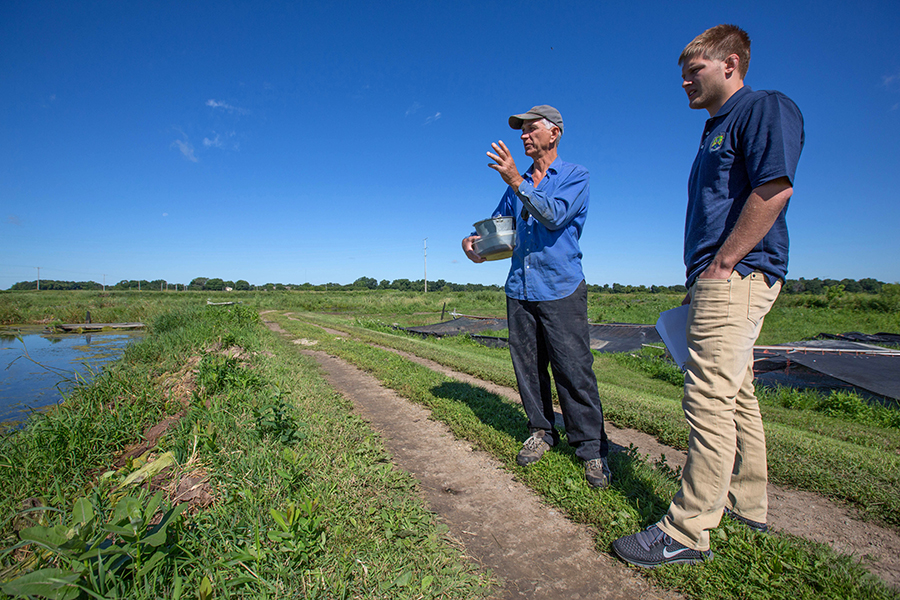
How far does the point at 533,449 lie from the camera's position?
2.50 m

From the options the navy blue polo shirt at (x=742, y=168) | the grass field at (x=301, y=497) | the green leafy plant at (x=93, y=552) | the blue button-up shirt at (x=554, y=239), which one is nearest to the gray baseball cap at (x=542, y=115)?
the blue button-up shirt at (x=554, y=239)

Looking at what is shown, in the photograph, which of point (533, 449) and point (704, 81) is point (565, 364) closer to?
point (533, 449)

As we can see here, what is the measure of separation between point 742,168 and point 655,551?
5.21 feet

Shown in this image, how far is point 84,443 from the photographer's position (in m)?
2.75

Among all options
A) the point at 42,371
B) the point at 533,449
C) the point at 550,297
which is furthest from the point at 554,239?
the point at 42,371

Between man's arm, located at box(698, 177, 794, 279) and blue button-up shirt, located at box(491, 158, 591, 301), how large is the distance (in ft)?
3.03

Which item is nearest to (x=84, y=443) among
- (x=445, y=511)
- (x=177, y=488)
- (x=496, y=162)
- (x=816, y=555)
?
(x=177, y=488)

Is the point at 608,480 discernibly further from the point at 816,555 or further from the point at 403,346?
the point at 403,346

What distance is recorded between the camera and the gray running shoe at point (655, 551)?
153 cm

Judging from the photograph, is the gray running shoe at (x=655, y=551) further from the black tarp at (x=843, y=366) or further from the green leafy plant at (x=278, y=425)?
the black tarp at (x=843, y=366)

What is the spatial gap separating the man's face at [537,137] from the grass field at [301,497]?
1.99 metres

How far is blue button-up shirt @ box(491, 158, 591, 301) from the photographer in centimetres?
233

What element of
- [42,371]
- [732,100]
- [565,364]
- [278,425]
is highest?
[732,100]

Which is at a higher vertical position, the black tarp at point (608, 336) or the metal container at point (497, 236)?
the metal container at point (497, 236)
